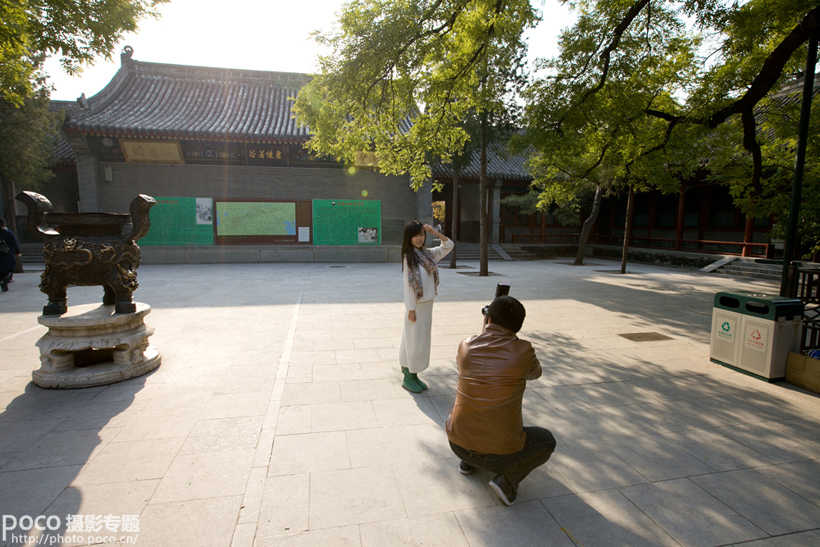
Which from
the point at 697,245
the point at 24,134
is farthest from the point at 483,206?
the point at 24,134

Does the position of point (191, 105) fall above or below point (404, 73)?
above

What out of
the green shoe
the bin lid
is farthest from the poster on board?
the bin lid

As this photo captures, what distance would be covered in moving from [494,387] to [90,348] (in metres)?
4.25

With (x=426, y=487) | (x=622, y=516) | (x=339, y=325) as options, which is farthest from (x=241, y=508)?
(x=339, y=325)

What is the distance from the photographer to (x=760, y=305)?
4453 millimetres

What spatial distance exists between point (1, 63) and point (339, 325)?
605 centimetres

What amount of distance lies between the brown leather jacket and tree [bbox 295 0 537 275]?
6.32 meters

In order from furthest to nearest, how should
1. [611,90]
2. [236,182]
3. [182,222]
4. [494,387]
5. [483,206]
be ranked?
[236,182] → [182,222] → [483,206] → [611,90] → [494,387]

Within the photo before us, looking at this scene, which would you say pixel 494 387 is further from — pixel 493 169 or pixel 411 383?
pixel 493 169

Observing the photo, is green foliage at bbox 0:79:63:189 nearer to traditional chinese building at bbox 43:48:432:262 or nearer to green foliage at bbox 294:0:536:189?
traditional chinese building at bbox 43:48:432:262

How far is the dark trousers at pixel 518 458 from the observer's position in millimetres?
2359

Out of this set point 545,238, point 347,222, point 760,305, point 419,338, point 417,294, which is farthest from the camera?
point 545,238

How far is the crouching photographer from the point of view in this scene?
228 cm

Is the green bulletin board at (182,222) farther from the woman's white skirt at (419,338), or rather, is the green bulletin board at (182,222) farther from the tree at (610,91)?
the woman's white skirt at (419,338)
